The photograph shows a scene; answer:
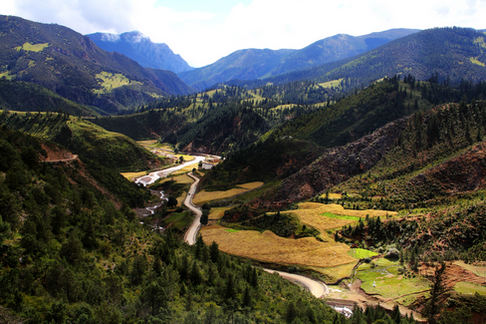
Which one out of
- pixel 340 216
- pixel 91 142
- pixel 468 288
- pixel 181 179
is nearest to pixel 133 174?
pixel 181 179

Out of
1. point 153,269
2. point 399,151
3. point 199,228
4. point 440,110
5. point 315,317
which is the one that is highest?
point 440,110

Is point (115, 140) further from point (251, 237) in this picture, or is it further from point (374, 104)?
point (374, 104)

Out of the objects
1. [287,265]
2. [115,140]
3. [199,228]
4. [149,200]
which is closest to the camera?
[287,265]

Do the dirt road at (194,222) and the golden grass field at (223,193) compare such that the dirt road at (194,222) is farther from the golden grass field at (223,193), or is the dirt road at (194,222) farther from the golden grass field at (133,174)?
the golden grass field at (133,174)

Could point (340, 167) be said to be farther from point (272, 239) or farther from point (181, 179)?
point (181, 179)

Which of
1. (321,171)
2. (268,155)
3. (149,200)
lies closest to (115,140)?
(149,200)

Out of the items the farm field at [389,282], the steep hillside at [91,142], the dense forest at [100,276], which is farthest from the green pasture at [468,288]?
the steep hillside at [91,142]
